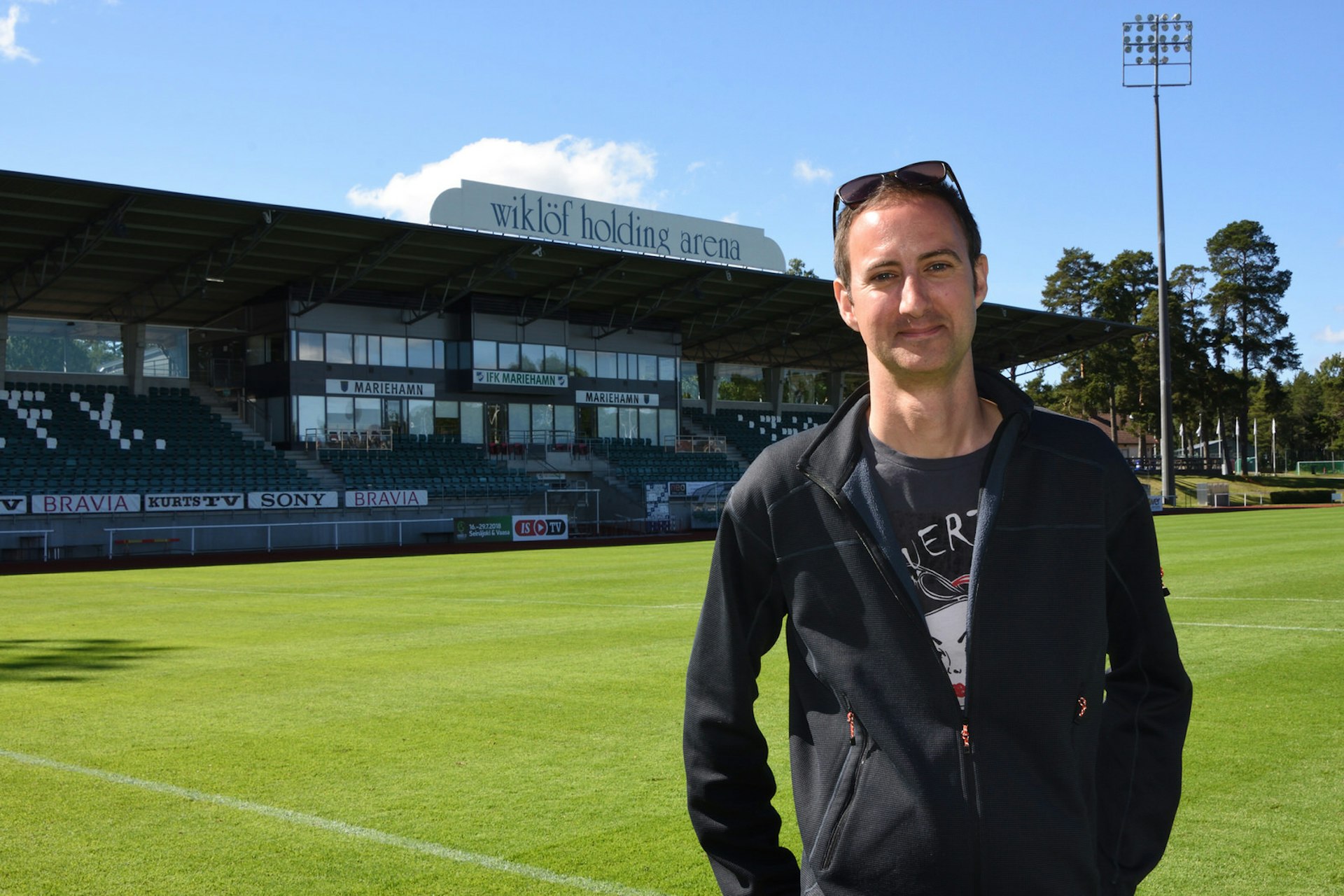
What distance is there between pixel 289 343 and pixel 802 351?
28012mm

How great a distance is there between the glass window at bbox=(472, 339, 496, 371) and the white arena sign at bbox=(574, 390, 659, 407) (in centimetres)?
484

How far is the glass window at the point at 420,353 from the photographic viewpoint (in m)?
46.4

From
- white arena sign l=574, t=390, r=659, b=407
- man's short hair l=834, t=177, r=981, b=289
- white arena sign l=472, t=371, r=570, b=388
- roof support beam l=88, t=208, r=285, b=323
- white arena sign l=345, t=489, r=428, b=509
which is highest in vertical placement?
roof support beam l=88, t=208, r=285, b=323

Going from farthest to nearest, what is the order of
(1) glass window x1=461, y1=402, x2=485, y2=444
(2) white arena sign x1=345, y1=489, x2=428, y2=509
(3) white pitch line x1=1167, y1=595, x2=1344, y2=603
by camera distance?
1. (1) glass window x1=461, y1=402, x2=485, y2=444
2. (2) white arena sign x1=345, y1=489, x2=428, y2=509
3. (3) white pitch line x1=1167, y1=595, x2=1344, y2=603

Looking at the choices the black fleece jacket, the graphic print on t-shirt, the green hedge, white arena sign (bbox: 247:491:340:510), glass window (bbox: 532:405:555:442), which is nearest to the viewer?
the black fleece jacket

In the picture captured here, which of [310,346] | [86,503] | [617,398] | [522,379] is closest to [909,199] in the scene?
[86,503]

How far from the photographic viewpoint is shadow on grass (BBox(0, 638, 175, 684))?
10711 millimetres

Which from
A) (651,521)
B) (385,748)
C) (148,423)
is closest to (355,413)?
(148,423)

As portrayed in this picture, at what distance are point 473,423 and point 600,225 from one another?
31.7 ft

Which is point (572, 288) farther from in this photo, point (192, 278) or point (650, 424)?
point (192, 278)

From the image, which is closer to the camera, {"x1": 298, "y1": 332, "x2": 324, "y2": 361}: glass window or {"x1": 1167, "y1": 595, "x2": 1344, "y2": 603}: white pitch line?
{"x1": 1167, "y1": 595, "x2": 1344, "y2": 603}: white pitch line

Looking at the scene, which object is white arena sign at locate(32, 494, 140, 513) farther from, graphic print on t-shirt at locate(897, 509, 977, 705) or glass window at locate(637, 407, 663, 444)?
graphic print on t-shirt at locate(897, 509, 977, 705)

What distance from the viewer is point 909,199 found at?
250cm

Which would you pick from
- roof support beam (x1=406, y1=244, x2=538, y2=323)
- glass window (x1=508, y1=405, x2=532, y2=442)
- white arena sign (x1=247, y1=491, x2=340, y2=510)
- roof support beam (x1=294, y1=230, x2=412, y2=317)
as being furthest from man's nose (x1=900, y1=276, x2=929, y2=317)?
glass window (x1=508, y1=405, x2=532, y2=442)
